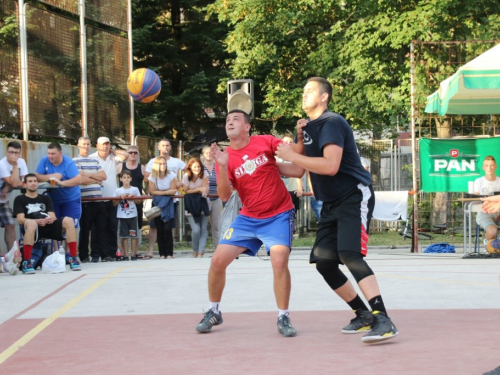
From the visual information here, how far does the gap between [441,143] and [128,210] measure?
18.5 ft

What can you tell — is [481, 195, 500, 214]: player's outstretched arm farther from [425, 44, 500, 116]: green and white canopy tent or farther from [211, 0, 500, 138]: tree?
[211, 0, 500, 138]: tree

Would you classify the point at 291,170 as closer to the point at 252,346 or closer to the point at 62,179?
the point at 252,346

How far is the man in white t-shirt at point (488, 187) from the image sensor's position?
50.0 ft

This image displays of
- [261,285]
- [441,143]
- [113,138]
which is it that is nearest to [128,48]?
[113,138]

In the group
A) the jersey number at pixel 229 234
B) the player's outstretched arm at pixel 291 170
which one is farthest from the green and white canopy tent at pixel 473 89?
the jersey number at pixel 229 234

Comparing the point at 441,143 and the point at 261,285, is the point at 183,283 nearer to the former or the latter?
the point at 261,285

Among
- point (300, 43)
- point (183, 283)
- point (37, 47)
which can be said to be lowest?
point (183, 283)

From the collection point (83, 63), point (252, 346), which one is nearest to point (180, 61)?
point (83, 63)

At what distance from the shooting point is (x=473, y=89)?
14250 millimetres

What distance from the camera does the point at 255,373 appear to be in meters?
5.44

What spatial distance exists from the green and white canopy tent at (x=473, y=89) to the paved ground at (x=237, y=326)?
8.91ft

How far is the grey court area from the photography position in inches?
338

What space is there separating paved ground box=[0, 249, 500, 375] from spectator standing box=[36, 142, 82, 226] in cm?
247

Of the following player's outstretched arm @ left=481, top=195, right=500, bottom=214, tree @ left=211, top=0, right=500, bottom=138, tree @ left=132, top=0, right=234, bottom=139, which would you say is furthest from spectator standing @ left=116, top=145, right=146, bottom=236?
tree @ left=132, top=0, right=234, bottom=139
